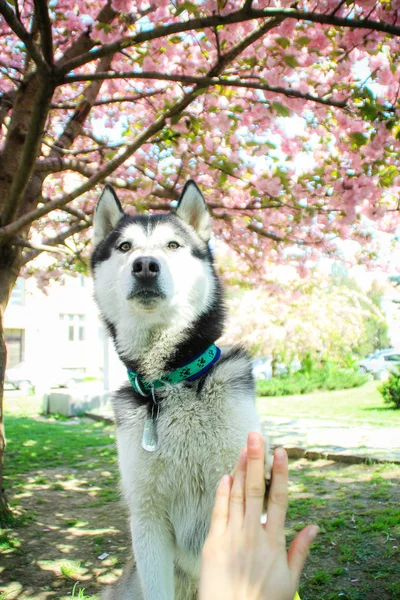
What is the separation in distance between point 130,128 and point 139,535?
217 inches

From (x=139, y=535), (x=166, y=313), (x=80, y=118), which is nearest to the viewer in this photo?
(x=139, y=535)

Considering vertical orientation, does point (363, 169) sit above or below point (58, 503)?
above

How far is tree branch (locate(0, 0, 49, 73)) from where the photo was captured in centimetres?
275

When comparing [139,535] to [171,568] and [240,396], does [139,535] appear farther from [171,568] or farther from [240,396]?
[240,396]

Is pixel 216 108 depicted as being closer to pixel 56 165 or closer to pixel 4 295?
pixel 56 165

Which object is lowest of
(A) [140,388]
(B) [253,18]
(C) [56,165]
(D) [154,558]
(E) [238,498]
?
(D) [154,558]

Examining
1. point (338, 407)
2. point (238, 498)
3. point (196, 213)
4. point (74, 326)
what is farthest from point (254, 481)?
point (74, 326)

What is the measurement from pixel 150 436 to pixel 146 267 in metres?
0.77

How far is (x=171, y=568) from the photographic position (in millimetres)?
2154

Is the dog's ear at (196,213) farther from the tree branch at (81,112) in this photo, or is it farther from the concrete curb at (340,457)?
the concrete curb at (340,457)

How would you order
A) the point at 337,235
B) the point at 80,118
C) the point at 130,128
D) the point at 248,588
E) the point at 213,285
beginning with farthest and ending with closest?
1. the point at 337,235
2. the point at 130,128
3. the point at 80,118
4. the point at 213,285
5. the point at 248,588

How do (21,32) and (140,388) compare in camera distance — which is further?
(21,32)

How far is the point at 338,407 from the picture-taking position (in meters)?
13.3

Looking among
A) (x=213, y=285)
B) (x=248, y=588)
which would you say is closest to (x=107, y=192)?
(x=213, y=285)
